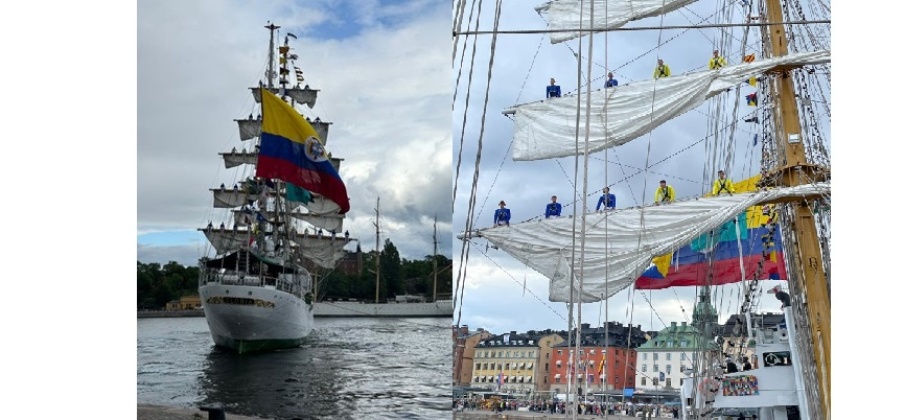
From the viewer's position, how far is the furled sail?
8492 mm

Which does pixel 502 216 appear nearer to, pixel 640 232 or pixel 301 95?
pixel 640 232

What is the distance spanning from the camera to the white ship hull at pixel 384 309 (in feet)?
27.9

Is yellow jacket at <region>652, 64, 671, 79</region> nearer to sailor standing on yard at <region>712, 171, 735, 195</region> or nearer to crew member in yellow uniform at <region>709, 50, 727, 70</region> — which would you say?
crew member in yellow uniform at <region>709, 50, 727, 70</region>

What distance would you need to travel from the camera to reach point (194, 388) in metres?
8.59

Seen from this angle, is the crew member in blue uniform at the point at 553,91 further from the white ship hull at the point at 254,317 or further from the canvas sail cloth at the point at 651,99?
the white ship hull at the point at 254,317

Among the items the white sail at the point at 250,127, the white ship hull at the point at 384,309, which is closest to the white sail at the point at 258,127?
the white sail at the point at 250,127

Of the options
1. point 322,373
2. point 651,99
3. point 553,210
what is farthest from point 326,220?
point 651,99

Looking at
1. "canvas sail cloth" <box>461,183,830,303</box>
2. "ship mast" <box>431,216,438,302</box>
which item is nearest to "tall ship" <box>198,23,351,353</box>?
"ship mast" <box>431,216,438,302</box>

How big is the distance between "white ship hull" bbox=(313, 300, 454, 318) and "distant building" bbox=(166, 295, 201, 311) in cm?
→ 125

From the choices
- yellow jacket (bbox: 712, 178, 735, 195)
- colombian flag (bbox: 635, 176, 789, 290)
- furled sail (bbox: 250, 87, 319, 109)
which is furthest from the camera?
colombian flag (bbox: 635, 176, 789, 290)
